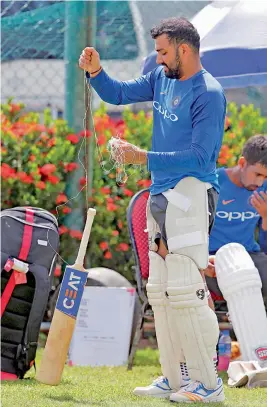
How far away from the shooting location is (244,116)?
6957 mm

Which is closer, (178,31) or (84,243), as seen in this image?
(178,31)

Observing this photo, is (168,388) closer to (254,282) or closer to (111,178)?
(254,282)

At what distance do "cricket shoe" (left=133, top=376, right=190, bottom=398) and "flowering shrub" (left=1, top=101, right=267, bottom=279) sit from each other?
6.68 feet

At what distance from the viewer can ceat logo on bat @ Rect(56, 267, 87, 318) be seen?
4.29 metres

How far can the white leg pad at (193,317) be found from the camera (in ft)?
13.3

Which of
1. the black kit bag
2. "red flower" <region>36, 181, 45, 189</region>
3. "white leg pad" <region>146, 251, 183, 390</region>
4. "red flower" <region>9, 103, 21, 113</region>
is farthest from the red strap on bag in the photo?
"red flower" <region>9, 103, 21, 113</region>

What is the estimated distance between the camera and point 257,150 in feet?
17.4

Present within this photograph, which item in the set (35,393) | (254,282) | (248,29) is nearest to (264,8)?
(248,29)

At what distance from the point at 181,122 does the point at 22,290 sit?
136 centimetres

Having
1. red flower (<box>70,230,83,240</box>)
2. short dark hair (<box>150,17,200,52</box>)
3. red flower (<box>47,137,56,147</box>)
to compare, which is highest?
short dark hair (<box>150,17,200,52</box>)

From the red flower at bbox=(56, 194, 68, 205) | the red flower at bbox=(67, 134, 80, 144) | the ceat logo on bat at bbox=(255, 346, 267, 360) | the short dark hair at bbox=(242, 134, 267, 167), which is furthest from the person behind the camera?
the red flower at bbox=(67, 134, 80, 144)

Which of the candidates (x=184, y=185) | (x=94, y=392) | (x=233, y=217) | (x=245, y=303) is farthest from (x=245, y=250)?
(x=94, y=392)

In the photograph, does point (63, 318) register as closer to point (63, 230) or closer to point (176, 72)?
point (176, 72)

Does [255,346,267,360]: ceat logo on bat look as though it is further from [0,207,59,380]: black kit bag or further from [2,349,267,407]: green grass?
[0,207,59,380]: black kit bag
